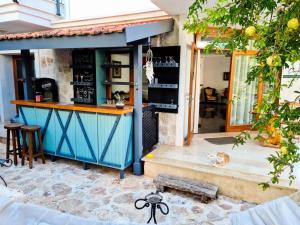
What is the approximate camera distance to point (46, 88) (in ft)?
19.7

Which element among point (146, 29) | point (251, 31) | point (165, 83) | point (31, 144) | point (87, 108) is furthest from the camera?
point (165, 83)

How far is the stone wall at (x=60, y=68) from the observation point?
19.7ft

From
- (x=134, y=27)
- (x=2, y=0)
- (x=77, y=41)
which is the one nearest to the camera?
(x=134, y=27)

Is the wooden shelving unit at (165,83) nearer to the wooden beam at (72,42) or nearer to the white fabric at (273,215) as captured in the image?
the wooden beam at (72,42)

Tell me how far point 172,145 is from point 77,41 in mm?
2815

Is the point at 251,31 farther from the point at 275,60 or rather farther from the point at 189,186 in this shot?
the point at 189,186

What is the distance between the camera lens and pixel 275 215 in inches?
56.0

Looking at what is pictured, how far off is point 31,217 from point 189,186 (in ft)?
7.85

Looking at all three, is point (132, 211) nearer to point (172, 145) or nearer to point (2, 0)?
point (172, 145)

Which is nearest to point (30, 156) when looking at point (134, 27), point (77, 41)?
point (77, 41)

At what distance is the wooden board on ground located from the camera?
321cm

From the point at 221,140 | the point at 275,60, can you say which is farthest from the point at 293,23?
the point at 221,140

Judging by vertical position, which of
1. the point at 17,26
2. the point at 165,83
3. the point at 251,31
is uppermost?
the point at 17,26

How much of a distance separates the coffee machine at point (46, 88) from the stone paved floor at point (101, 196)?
2.20 meters
